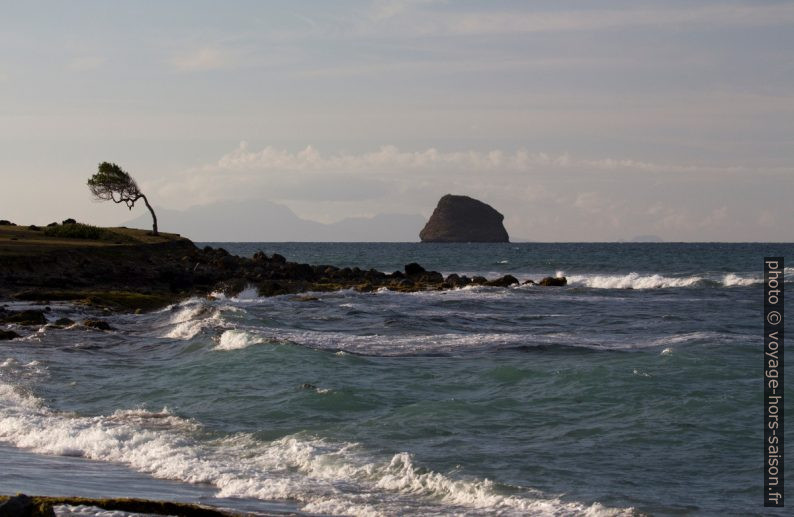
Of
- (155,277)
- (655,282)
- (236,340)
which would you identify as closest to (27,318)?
(236,340)

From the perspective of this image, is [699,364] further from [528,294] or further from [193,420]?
[528,294]

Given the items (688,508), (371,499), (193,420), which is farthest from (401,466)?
(193,420)

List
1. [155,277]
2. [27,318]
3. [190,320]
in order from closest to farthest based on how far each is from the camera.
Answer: [27,318]
[190,320]
[155,277]

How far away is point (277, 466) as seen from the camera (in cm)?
1589

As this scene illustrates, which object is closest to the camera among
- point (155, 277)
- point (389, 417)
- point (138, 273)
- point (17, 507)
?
point (17, 507)

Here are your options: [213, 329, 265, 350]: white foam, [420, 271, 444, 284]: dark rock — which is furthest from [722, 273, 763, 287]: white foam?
[213, 329, 265, 350]: white foam

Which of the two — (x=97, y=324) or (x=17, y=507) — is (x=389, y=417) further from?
(x=97, y=324)

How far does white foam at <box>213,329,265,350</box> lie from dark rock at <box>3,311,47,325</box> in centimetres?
790

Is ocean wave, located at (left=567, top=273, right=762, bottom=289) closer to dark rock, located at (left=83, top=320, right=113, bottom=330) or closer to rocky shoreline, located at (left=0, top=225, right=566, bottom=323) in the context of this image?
rocky shoreline, located at (left=0, top=225, right=566, bottom=323)

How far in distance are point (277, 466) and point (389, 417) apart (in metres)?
3.71

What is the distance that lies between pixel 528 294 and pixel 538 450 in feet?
141

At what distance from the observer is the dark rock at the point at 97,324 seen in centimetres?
3375

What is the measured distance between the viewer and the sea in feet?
46.1

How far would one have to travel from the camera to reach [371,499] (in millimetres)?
13828
